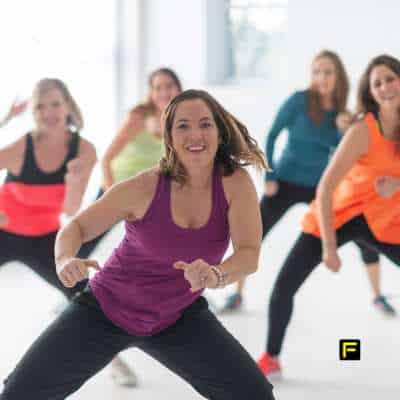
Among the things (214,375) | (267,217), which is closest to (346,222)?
(267,217)

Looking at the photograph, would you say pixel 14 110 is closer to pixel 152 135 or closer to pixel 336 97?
pixel 152 135

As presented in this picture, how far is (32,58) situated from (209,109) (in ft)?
11.4

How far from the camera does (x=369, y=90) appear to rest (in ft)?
9.33

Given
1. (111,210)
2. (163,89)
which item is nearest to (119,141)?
(163,89)

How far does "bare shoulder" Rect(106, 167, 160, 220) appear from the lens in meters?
1.91

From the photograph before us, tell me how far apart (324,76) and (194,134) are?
1.76 meters

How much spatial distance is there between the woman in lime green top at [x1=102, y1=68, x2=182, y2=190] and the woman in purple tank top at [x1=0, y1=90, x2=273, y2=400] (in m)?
1.59

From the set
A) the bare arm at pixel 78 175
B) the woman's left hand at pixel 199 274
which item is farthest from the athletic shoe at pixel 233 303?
the woman's left hand at pixel 199 274

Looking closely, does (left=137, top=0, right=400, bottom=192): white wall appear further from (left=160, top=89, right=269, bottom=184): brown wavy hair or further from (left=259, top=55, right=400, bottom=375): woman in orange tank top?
(left=160, top=89, right=269, bottom=184): brown wavy hair

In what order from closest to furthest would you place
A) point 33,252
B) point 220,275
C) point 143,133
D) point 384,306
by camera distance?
point 220,275 → point 33,252 → point 143,133 → point 384,306

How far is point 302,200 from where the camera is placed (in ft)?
11.5

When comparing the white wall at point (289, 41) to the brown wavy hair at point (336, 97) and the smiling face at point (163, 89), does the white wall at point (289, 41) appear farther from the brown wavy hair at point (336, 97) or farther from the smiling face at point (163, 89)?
the smiling face at point (163, 89)

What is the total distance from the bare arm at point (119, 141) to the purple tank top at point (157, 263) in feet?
5.55

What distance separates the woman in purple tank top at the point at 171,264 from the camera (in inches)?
74.2
